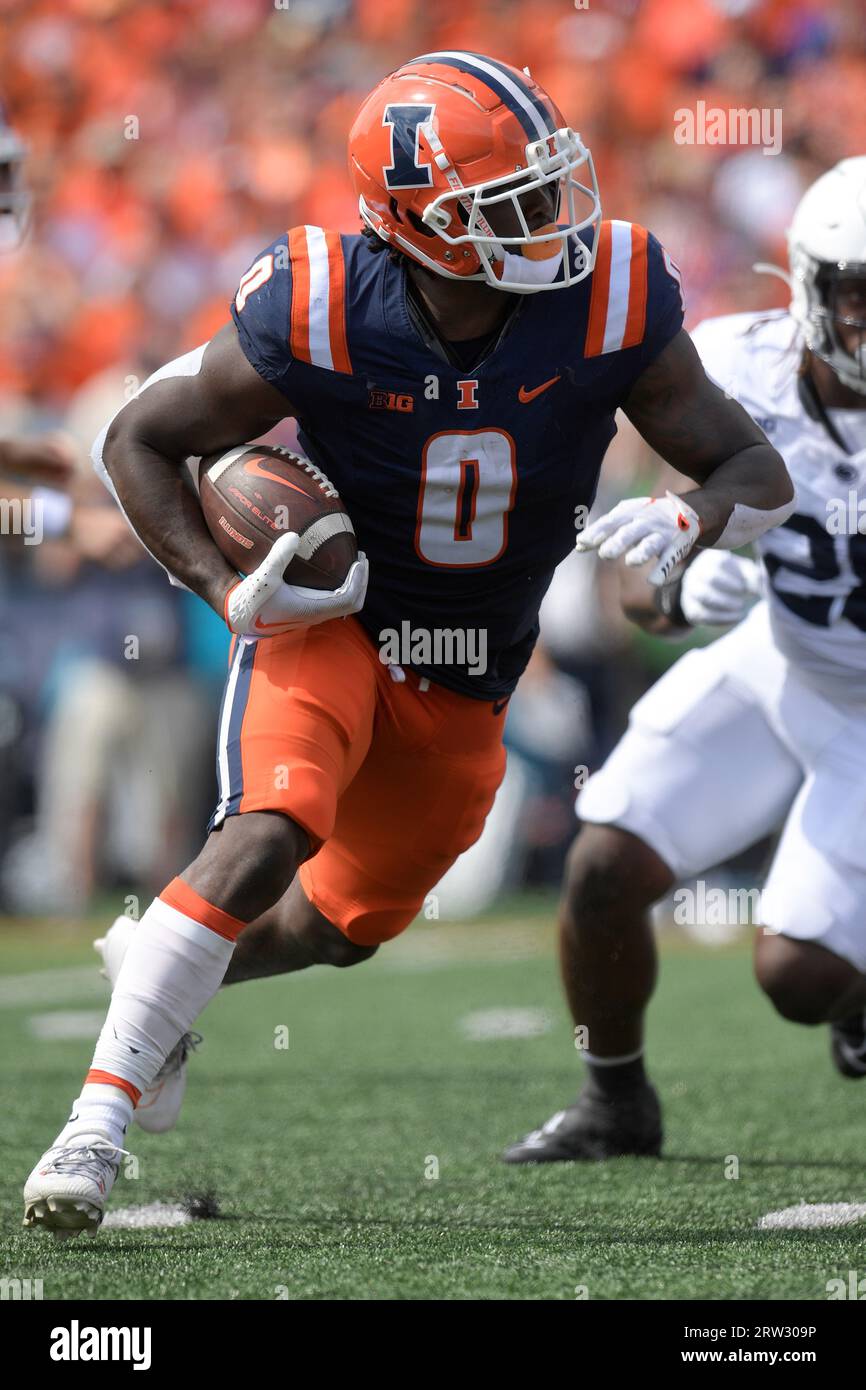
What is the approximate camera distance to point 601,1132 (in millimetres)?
3713

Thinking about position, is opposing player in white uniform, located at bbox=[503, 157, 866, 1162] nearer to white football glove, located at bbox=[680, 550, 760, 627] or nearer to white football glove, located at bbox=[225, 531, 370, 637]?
white football glove, located at bbox=[680, 550, 760, 627]

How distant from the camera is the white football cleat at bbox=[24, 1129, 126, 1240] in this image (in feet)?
8.30

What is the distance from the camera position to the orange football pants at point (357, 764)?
279cm

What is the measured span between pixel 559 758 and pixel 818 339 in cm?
449

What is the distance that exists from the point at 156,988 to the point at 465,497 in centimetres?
92

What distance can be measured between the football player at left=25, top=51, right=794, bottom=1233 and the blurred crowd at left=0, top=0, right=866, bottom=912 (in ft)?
12.6

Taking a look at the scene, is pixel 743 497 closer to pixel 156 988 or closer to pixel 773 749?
pixel 773 749

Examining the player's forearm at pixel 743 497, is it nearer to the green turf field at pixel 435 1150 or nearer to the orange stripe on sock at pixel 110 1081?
the green turf field at pixel 435 1150

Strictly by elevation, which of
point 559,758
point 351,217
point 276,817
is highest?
point 351,217

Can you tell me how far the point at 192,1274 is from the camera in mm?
2523

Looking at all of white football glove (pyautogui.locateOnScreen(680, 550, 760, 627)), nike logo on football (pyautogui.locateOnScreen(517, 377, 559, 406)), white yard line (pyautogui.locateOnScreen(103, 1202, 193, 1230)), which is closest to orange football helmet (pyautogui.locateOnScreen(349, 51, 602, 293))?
nike logo on football (pyautogui.locateOnScreen(517, 377, 559, 406))

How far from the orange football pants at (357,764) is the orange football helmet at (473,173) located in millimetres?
638

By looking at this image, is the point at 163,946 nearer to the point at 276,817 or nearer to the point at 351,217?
the point at 276,817

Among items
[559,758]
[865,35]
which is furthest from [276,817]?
[865,35]
